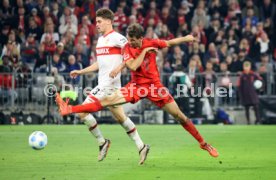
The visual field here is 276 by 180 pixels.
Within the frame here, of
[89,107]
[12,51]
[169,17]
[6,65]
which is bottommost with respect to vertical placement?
[89,107]

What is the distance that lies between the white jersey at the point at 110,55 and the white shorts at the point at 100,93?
8cm

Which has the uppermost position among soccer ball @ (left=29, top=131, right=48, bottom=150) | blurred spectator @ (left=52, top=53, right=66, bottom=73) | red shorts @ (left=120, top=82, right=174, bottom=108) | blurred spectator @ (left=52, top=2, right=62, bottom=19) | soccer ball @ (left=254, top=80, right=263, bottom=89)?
blurred spectator @ (left=52, top=2, right=62, bottom=19)

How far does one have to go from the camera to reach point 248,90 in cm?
2753

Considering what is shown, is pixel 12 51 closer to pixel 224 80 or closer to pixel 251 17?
pixel 224 80

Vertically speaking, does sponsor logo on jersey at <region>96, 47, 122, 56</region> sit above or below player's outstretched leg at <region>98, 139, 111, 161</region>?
above

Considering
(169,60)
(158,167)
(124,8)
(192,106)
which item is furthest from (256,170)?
(124,8)

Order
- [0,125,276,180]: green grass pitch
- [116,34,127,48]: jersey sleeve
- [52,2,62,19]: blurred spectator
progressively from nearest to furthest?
[0,125,276,180]: green grass pitch < [116,34,127,48]: jersey sleeve < [52,2,62,19]: blurred spectator

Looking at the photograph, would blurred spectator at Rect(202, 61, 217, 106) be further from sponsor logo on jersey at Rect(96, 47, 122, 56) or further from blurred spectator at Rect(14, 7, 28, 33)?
sponsor logo on jersey at Rect(96, 47, 122, 56)

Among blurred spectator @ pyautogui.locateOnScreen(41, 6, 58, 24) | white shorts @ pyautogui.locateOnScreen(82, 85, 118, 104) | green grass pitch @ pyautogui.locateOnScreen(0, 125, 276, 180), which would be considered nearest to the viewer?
green grass pitch @ pyautogui.locateOnScreen(0, 125, 276, 180)

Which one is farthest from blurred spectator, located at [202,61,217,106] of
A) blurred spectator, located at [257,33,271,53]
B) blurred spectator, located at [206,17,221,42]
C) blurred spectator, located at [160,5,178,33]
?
blurred spectator, located at [160,5,178,33]

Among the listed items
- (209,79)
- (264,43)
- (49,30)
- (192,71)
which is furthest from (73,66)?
(264,43)

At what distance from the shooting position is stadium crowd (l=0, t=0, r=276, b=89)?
29203 mm

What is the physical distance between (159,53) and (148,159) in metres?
15.3

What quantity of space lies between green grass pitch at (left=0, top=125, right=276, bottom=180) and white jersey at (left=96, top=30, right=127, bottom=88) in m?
1.34
